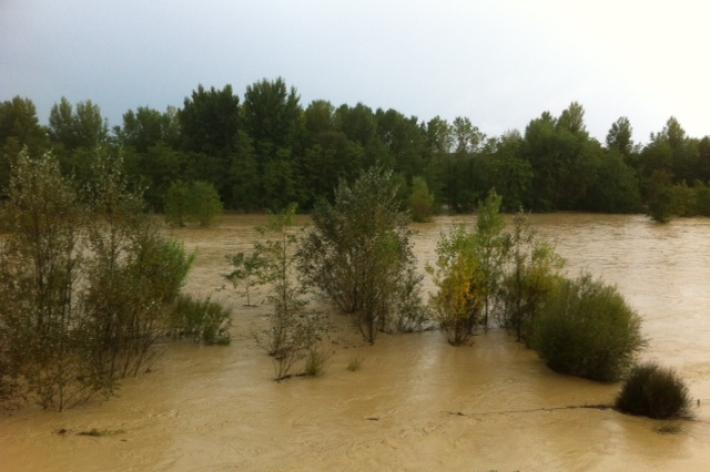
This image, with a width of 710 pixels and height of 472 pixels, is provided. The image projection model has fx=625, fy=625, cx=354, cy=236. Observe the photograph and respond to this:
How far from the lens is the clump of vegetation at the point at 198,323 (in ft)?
38.3

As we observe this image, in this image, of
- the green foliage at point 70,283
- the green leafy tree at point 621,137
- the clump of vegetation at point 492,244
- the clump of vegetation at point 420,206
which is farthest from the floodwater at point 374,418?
the green leafy tree at point 621,137

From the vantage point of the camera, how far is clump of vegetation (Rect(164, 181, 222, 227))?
36375 mm

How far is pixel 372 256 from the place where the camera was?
39.8ft

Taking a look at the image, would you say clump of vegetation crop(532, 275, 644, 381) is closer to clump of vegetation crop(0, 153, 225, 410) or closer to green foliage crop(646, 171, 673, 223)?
clump of vegetation crop(0, 153, 225, 410)

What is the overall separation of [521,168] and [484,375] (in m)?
49.6

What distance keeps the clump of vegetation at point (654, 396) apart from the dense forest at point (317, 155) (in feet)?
132

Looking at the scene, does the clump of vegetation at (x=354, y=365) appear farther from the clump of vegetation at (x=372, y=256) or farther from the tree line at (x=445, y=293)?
the clump of vegetation at (x=372, y=256)

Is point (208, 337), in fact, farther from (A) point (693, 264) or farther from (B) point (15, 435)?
(A) point (693, 264)

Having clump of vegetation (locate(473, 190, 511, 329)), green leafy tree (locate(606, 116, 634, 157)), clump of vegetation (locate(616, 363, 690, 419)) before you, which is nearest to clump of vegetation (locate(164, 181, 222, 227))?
clump of vegetation (locate(473, 190, 511, 329))

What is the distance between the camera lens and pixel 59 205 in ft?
28.4

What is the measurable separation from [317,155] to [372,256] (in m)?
41.8

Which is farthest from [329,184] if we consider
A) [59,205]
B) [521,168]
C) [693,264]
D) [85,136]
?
[59,205]

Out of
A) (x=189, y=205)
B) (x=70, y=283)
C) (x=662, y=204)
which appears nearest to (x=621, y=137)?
(x=662, y=204)

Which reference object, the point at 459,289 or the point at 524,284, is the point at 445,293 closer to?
the point at 459,289
